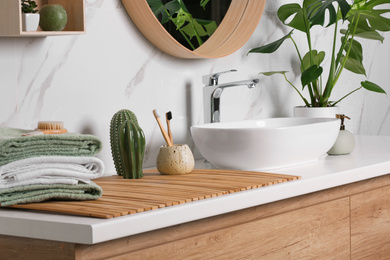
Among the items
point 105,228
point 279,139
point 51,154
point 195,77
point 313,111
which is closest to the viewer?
point 105,228

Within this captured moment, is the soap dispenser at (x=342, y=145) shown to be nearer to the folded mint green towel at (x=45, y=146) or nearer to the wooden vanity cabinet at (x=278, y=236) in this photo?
the wooden vanity cabinet at (x=278, y=236)

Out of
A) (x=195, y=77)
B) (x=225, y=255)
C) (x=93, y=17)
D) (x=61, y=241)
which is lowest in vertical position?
(x=225, y=255)

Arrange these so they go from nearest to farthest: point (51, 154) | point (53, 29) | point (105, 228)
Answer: point (105, 228), point (51, 154), point (53, 29)

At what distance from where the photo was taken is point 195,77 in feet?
7.34

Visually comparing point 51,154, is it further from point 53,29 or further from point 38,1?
point 38,1

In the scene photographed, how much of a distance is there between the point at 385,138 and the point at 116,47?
4.09ft

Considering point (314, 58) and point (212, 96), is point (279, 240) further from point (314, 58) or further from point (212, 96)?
point (314, 58)

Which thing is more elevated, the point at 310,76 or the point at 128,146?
the point at 310,76

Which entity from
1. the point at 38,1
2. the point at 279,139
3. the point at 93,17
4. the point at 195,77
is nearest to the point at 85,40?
the point at 93,17

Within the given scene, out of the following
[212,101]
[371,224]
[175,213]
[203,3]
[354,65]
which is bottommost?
[371,224]

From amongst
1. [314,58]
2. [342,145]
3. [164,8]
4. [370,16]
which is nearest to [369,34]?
[370,16]

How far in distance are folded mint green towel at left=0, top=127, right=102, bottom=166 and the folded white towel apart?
17mm

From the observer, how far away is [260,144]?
5.95 feet

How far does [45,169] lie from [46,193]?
0.18 ft
